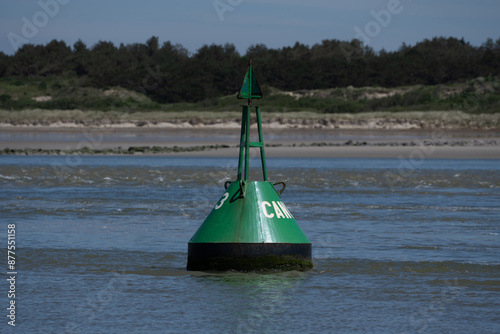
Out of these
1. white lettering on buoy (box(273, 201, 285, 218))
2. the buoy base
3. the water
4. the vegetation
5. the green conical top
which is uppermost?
the vegetation

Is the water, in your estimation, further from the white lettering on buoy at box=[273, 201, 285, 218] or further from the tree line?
the tree line

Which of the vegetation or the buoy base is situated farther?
the vegetation

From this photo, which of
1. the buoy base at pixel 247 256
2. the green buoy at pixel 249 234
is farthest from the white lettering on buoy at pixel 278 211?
the buoy base at pixel 247 256

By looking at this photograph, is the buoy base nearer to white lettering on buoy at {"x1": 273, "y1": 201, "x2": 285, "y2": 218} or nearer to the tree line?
white lettering on buoy at {"x1": 273, "y1": 201, "x2": 285, "y2": 218}

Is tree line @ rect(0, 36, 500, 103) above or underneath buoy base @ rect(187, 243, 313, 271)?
above

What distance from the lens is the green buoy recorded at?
823 centimetres

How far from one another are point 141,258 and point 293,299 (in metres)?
2.73

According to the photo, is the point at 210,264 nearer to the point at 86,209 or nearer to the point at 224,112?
the point at 86,209

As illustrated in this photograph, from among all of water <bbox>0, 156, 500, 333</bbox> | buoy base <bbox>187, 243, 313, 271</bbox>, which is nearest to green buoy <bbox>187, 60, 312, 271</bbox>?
buoy base <bbox>187, 243, 313, 271</bbox>

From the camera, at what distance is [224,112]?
67562mm

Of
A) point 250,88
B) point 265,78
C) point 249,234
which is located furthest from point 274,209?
point 265,78

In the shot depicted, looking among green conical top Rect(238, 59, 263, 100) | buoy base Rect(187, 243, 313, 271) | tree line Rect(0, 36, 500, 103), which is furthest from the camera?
tree line Rect(0, 36, 500, 103)

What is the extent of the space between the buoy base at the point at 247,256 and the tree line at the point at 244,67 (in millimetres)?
74546

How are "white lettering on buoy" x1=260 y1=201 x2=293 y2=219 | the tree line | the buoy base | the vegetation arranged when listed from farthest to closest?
1. the tree line
2. the vegetation
3. "white lettering on buoy" x1=260 y1=201 x2=293 y2=219
4. the buoy base
